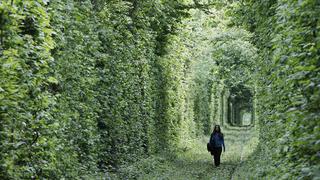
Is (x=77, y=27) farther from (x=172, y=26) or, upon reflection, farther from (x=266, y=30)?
(x=172, y=26)

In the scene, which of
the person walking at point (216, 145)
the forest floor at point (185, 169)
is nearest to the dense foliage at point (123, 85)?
the forest floor at point (185, 169)

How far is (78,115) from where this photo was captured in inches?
447

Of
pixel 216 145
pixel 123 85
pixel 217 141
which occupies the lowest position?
pixel 216 145

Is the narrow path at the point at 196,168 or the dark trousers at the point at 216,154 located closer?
the narrow path at the point at 196,168

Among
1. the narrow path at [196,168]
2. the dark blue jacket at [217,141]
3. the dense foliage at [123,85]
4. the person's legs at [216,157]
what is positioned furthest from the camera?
the dark blue jacket at [217,141]

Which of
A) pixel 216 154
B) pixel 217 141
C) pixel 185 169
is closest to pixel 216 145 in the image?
pixel 217 141

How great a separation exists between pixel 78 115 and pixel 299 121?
257 inches

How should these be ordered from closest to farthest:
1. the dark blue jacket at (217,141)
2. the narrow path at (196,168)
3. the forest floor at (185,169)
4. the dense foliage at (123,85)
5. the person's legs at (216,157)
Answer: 1. the dense foliage at (123,85)
2. the forest floor at (185,169)
3. the narrow path at (196,168)
4. the person's legs at (216,157)
5. the dark blue jacket at (217,141)

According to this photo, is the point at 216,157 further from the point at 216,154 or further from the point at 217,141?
the point at 217,141

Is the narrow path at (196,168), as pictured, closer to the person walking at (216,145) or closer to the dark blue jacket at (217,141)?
the person walking at (216,145)

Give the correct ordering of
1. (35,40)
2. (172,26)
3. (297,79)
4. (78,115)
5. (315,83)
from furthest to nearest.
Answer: (172,26), (78,115), (35,40), (297,79), (315,83)

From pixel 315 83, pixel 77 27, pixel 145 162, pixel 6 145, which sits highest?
pixel 77 27

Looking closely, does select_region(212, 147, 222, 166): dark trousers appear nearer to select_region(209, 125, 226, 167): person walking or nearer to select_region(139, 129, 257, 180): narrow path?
select_region(209, 125, 226, 167): person walking

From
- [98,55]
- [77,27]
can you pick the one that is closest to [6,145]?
[77,27]
